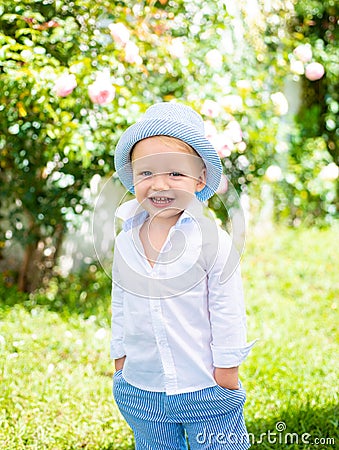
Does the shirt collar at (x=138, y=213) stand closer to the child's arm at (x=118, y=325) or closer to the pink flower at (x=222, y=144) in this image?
the child's arm at (x=118, y=325)

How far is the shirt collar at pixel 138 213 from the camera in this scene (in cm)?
186

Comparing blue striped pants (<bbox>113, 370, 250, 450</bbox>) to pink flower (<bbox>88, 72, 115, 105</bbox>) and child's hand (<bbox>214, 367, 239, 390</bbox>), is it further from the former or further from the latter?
pink flower (<bbox>88, 72, 115, 105</bbox>)

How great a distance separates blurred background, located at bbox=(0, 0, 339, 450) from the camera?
135 inches

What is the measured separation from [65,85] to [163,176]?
1700 millimetres

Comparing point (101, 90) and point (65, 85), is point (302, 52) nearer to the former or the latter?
point (101, 90)

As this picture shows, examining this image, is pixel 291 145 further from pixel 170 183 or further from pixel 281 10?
pixel 170 183

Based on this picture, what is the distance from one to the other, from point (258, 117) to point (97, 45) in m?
1.27

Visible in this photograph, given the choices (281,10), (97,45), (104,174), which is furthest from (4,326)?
(281,10)

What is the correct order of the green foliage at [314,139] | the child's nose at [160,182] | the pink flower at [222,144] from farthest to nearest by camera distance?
the green foliage at [314,139] < the pink flower at [222,144] < the child's nose at [160,182]

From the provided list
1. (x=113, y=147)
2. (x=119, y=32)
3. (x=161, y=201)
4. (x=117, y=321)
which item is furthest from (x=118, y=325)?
(x=119, y=32)

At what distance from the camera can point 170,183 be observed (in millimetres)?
1788

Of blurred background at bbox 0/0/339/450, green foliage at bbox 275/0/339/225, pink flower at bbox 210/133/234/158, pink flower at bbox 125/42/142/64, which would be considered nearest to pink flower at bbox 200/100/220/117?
blurred background at bbox 0/0/339/450

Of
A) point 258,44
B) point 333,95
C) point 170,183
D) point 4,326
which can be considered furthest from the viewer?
point 333,95

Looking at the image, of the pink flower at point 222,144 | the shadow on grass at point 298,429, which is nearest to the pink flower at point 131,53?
the pink flower at point 222,144
